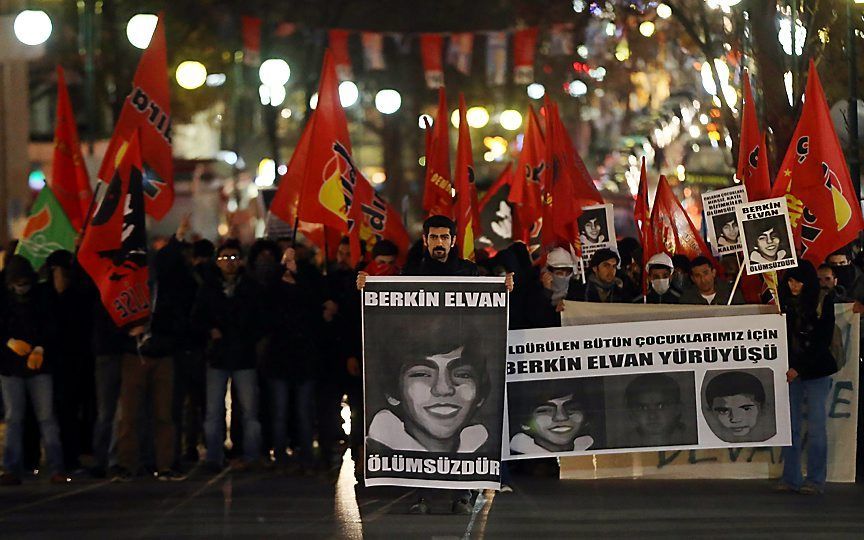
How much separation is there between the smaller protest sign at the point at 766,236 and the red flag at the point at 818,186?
4.68 ft

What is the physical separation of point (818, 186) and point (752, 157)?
874mm

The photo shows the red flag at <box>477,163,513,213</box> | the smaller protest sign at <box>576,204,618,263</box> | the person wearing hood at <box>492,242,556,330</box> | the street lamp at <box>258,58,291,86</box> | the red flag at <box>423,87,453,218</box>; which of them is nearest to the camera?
the person wearing hood at <box>492,242,556,330</box>

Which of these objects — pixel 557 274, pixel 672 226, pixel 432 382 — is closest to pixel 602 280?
pixel 557 274

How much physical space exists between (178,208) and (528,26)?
14.5 meters

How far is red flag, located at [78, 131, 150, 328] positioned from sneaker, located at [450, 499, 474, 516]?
3304mm

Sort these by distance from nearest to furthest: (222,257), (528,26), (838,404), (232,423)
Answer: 1. (838,404)
2. (222,257)
3. (232,423)
4. (528,26)

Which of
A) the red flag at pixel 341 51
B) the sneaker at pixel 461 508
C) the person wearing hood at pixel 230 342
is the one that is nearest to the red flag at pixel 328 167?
the person wearing hood at pixel 230 342

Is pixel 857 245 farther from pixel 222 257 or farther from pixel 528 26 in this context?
pixel 528 26

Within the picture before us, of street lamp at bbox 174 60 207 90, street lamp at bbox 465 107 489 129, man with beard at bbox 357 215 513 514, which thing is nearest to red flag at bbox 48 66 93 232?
man with beard at bbox 357 215 513 514

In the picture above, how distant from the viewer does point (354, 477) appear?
1262 cm

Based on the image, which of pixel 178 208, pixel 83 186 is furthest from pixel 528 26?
pixel 83 186

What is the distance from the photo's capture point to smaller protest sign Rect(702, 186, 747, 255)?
13.5 metres

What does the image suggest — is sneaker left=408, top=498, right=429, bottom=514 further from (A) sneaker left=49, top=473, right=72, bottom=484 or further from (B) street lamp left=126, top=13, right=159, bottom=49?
(B) street lamp left=126, top=13, right=159, bottom=49

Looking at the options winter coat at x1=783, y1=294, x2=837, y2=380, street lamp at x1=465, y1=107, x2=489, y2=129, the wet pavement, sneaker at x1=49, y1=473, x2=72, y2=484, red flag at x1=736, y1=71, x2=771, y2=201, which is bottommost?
the wet pavement
